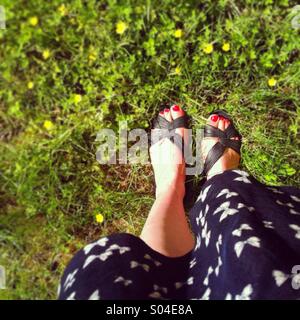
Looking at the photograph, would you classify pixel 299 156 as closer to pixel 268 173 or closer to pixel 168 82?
pixel 268 173

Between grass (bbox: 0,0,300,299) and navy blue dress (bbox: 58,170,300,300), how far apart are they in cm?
41

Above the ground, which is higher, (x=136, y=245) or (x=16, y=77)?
(x=16, y=77)

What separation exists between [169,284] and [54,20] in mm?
1372

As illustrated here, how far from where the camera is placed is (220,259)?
4.66ft

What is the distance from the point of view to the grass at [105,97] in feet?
6.44

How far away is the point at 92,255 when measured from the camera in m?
1.50

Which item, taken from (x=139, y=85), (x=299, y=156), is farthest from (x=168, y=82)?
(x=299, y=156)

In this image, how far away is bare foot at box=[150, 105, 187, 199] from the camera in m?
1.99

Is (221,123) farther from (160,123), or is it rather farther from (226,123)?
(160,123)

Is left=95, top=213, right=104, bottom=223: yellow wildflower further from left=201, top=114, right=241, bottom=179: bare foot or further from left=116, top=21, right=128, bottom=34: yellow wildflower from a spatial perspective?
left=116, top=21, right=128, bottom=34: yellow wildflower

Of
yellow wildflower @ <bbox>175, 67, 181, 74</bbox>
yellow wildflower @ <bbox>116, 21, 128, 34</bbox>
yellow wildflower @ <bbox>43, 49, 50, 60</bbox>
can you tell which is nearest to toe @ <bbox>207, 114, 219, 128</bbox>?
yellow wildflower @ <bbox>175, 67, 181, 74</bbox>

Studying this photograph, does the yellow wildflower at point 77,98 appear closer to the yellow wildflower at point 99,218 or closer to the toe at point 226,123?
the yellow wildflower at point 99,218

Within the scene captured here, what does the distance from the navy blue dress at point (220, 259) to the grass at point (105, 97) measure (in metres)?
0.41

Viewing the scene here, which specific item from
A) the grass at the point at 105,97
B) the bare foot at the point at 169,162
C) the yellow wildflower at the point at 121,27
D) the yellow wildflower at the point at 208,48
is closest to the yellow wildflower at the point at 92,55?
the grass at the point at 105,97
